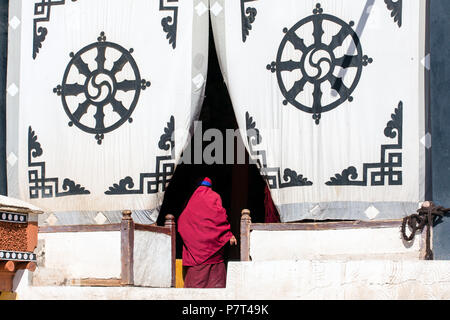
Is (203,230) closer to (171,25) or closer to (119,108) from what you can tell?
(119,108)

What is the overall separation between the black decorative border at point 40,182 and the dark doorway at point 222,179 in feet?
7.48

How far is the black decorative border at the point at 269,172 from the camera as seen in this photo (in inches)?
368

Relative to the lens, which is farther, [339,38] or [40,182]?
[40,182]

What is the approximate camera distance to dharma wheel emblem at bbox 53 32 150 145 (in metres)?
9.75

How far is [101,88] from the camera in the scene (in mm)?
9789

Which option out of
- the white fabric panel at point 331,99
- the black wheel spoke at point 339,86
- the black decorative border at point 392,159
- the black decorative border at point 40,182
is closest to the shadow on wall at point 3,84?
the black decorative border at point 40,182

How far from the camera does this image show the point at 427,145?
8961mm

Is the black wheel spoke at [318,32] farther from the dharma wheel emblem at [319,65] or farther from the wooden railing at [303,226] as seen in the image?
the wooden railing at [303,226]

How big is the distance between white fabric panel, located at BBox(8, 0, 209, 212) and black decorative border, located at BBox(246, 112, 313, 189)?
533 mm

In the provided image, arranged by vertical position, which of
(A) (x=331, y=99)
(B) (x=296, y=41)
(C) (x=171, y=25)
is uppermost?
(C) (x=171, y=25)

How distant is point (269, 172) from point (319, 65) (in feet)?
3.38

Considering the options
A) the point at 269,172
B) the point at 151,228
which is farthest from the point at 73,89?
the point at 269,172

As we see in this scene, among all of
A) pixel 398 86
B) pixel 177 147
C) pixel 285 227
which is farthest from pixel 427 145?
pixel 177 147

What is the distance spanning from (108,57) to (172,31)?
643 millimetres
